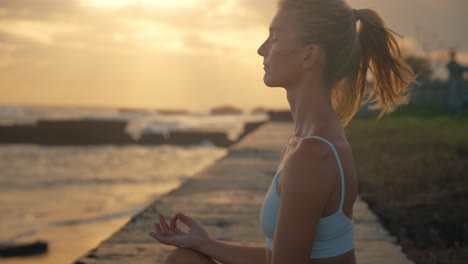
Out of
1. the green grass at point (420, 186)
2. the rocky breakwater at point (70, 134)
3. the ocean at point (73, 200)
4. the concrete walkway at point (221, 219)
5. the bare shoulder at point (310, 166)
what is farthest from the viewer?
the rocky breakwater at point (70, 134)

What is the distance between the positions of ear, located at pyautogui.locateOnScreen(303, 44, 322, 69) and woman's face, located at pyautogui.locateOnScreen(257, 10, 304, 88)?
0.05ft

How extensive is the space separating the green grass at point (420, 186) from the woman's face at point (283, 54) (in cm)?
244

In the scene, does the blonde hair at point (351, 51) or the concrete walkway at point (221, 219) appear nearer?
the blonde hair at point (351, 51)

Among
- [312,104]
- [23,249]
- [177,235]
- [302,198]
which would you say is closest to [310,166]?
[302,198]

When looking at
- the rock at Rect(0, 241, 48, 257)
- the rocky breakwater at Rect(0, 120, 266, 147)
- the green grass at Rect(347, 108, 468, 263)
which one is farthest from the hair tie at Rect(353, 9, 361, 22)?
the rocky breakwater at Rect(0, 120, 266, 147)

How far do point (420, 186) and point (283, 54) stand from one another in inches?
218

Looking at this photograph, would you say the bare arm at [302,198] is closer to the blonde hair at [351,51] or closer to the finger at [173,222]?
the blonde hair at [351,51]

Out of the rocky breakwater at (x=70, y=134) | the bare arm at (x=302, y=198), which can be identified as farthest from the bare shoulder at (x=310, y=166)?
the rocky breakwater at (x=70, y=134)

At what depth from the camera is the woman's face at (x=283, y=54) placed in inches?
77.8

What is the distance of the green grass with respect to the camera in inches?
198

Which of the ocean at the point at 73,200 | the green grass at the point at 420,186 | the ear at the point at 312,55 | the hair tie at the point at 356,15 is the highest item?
the hair tie at the point at 356,15

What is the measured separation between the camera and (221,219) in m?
5.00

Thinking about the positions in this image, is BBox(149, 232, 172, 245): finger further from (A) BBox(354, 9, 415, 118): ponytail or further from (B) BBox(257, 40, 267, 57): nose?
(A) BBox(354, 9, 415, 118): ponytail

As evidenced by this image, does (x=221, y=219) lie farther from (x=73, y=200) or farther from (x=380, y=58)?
(x=73, y=200)
